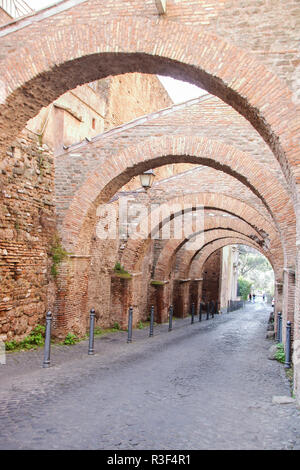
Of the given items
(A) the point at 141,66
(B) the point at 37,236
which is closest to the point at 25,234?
(B) the point at 37,236

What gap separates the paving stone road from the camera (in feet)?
12.7

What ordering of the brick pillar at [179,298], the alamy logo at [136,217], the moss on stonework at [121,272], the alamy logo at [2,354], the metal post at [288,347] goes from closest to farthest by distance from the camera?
the alamy logo at [2,354] → the metal post at [288,347] → the moss on stonework at [121,272] → the alamy logo at [136,217] → the brick pillar at [179,298]

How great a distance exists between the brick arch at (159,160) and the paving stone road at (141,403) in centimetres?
282

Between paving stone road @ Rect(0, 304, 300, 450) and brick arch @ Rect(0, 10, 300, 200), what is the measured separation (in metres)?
2.65

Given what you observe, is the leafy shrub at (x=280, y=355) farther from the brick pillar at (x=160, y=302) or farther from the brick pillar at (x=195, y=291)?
the brick pillar at (x=195, y=291)

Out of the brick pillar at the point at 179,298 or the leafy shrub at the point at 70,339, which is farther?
the brick pillar at the point at 179,298

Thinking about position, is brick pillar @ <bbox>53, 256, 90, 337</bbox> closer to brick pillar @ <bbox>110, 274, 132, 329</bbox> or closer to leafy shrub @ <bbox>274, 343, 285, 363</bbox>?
brick pillar @ <bbox>110, 274, 132, 329</bbox>

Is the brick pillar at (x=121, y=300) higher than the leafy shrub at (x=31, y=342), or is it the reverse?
the brick pillar at (x=121, y=300)

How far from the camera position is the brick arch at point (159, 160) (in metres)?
9.58

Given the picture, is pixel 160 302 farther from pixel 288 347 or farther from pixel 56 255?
pixel 288 347

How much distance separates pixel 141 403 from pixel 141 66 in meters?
4.30

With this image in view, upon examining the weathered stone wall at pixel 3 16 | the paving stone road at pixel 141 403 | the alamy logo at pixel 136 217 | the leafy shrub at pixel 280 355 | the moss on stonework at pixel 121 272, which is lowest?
the leafy shrub at pixel 280 355

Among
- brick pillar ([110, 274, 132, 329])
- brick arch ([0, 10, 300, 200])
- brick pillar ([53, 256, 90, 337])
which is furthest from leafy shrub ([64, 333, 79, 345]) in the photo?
brick arch ([0, 10, 300, 200])

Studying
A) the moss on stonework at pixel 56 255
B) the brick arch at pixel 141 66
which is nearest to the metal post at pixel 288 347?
the brick arch at pixel 141 66
